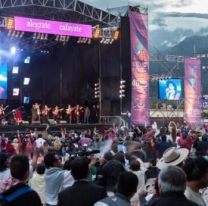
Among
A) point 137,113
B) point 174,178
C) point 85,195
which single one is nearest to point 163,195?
point 174,178

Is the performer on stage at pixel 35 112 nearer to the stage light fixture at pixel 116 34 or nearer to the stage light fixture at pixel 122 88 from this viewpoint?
the stage light fixture at pixel 122 88

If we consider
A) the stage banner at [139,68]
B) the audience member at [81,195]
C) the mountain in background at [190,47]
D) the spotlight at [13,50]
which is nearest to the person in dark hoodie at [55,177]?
the audience member at [81,195]

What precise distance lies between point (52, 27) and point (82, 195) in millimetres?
18726

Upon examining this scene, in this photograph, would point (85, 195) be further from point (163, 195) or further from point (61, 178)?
point (61, 178)

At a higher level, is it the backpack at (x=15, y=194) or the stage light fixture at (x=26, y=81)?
the stage light fixture at (x=26, y=81)

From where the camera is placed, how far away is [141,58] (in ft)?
78.9

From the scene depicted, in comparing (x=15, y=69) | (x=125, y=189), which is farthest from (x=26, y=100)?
(x=125, y=189)

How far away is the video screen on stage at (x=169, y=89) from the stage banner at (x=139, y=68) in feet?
8.76

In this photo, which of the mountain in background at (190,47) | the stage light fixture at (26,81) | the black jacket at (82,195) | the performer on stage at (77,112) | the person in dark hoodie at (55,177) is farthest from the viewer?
the mountain in background at (190,47)

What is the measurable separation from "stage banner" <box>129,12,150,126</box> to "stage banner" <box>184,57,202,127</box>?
437 centimetres

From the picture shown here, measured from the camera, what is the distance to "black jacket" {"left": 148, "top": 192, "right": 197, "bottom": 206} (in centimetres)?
297

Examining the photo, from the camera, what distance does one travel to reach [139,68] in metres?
24.0

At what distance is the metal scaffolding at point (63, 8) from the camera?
22188 millimetres

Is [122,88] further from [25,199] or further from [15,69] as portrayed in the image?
[25,199]
